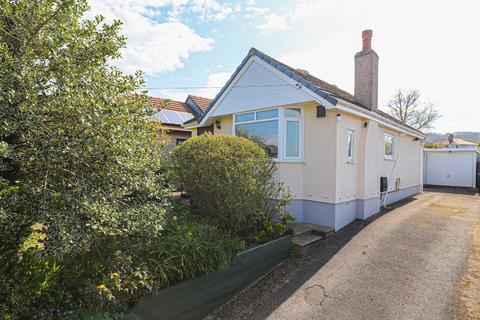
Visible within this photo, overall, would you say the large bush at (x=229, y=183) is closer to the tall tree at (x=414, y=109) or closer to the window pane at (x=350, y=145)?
the window pane at (x=350, y=145)

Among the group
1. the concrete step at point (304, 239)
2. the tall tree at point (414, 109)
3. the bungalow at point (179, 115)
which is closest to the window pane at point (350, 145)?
the concrete step at point (304, 239)

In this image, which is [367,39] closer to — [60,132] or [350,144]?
[350,144]

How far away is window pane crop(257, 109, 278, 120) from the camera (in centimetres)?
859

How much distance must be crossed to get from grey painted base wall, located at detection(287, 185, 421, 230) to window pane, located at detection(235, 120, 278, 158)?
6.24 ft

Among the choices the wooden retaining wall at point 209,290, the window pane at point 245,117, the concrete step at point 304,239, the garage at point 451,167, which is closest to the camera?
the wooden retaining wall at point 209,290

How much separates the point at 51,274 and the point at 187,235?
1858mm

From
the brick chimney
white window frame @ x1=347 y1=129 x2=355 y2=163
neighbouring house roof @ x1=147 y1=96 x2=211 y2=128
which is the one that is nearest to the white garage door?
the brick chimney

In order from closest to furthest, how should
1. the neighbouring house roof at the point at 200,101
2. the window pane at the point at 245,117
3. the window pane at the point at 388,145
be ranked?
the window pane at the point at 245,117 → the window pane at the point at 388,145 → the neighbouring house roof at the point at 200,101

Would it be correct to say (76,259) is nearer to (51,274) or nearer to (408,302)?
(51,274)

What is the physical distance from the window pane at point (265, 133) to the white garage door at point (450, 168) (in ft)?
62.3

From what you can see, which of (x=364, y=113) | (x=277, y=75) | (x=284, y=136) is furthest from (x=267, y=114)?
(x=364, y=113)

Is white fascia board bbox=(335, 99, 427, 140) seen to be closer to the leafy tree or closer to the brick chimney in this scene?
the brick chimney

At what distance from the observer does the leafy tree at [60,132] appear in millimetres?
2385

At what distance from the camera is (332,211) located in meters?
7.56
